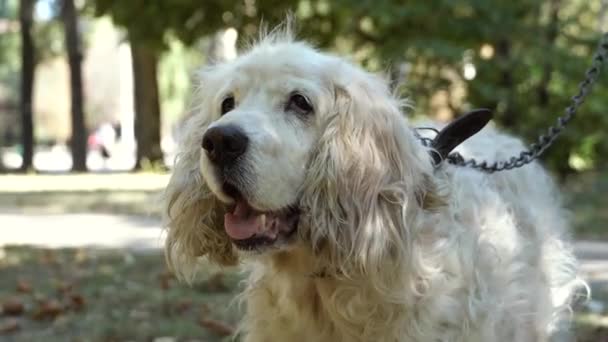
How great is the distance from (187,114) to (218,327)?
2.55 m

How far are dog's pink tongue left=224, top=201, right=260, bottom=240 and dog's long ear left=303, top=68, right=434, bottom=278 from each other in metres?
0.20

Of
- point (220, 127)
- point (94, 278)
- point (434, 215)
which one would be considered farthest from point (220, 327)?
point (220, 127)

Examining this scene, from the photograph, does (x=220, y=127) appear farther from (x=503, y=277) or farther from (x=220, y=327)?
(x=220, y=327)

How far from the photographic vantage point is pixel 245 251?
11.5 feet

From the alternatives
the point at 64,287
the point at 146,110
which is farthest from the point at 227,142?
the point at 146,110

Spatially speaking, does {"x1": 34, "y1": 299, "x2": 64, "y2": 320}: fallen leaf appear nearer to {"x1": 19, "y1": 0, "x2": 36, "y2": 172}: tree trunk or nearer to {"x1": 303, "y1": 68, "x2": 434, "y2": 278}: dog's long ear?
{"x1": 303, "y1": 68, "x2": 434, "y2": 278}: dog's long ear

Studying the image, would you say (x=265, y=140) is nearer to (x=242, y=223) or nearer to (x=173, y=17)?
(x=242, y=223)

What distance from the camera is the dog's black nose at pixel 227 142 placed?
3.29 metres

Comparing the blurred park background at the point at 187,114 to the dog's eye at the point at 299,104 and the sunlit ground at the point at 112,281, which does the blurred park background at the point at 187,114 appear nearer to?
the sunlit ground at the point at 112,281

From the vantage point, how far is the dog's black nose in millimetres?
3287

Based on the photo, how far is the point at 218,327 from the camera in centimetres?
638

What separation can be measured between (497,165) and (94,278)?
4.74 meters

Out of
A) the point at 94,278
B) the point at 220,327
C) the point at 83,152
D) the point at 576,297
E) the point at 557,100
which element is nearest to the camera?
the point at 576,297

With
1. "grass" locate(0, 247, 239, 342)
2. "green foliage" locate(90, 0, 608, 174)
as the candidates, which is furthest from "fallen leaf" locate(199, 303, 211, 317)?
"green foliage" locate(90, 0, 608, 174)
